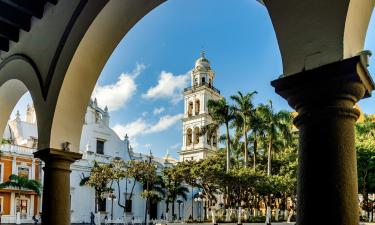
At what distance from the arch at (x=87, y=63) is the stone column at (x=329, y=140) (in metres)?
1.94

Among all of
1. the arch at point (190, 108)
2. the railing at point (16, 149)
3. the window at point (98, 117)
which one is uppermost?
the arch at point (190, 108)

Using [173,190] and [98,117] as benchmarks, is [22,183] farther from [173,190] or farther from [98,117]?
[173,190]

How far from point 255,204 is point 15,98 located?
21.3 m

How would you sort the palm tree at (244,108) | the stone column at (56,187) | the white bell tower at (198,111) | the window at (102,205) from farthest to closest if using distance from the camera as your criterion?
1. the white bell tower at (198,111)
2. the window at (102,205)
3. the palm tree at (244,108)
4. the stone column at (56,187)

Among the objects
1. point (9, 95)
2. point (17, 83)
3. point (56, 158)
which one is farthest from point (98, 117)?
point (56, 158)

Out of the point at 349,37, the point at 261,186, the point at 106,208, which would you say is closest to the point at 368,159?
the point at 261,186

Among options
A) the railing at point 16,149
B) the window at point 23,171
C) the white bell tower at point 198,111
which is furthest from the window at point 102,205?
the white bell tower at point 198,111

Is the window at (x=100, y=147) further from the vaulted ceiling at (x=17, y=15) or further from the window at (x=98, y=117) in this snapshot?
the vaulted ceiling at (x=17, y=15)

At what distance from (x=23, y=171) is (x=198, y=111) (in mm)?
16693

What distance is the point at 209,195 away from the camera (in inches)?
886

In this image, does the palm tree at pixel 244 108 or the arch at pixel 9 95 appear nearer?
the arch at pixel 9 95

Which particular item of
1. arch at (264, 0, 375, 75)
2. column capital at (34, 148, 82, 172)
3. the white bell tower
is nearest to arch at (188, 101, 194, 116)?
the white bell tower

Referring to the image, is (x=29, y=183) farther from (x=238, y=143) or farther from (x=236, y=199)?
(x=238, y=143)

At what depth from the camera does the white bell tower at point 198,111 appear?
37750 mm
